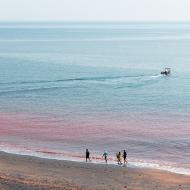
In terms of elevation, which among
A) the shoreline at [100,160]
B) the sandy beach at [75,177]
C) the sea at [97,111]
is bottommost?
the sandy beach at [75,177]

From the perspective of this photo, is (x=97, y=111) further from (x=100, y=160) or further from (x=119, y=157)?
(x=119, y=157)

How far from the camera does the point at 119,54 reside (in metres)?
156

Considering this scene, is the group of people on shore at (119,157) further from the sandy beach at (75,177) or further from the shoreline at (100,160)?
the sandy beach at (75,177)

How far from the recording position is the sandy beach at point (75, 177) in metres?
31.7

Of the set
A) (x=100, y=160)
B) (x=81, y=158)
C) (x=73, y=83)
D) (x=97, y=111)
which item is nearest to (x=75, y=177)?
(x=100, y=160)

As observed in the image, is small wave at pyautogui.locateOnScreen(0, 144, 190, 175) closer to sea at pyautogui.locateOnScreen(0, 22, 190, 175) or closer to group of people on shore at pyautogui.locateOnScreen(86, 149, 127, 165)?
sea at pyautogui.locateOnScreen(0, 22, 190, 175)

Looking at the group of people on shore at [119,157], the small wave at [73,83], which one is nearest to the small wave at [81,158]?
the group of people on shore at [119,157]

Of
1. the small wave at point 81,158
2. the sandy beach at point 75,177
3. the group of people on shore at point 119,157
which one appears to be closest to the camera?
the sandy beach at point 75,177

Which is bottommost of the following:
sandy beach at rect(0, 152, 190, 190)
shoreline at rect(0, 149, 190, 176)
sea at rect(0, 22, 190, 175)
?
sandy beach at rect(0, 152, 190, 190)

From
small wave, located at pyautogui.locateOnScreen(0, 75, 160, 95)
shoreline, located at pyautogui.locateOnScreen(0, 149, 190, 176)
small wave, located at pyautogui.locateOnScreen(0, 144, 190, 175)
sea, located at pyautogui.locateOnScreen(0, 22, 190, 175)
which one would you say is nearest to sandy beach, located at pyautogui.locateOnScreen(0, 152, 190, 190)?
shoreline, located at pyautogui.locateOnScreen(0, 149, 190, 176)

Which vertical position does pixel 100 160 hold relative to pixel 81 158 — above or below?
below

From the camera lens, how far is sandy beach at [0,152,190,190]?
104 ft

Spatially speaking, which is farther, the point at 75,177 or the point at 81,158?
the point at 81,158

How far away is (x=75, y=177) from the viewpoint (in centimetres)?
3575
